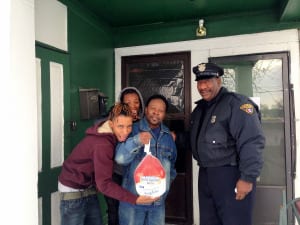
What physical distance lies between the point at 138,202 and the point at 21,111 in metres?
0.97

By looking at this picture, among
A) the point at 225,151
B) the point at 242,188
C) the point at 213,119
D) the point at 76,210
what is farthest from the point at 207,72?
the point at 76,210

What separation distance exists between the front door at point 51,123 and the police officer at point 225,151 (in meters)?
1.23

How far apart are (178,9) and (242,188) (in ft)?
6.68

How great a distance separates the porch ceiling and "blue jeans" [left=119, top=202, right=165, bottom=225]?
202 centimetres

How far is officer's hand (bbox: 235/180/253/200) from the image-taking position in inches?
88.1

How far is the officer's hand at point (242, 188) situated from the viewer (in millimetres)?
2238

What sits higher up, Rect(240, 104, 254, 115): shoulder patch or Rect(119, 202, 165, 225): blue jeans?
Rect(240, 104, 254, 115): shoulder patch

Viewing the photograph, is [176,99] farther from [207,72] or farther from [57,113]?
[57,113]

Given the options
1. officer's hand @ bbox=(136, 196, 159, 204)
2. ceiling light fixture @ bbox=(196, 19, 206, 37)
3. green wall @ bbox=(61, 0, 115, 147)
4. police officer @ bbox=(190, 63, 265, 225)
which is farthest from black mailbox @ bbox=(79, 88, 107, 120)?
ceiling light fixture @ bbox=(196, 19, 206, 37)

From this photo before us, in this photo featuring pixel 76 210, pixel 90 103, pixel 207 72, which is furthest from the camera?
pixel 90 103

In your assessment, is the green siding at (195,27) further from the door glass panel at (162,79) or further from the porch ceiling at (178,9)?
the door glass panel at (162,79)

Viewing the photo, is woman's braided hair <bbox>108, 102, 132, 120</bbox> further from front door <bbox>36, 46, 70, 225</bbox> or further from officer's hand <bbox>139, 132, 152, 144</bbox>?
front door <bbox>36, 46, 70, 225</bbox>

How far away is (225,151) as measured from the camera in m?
2.35

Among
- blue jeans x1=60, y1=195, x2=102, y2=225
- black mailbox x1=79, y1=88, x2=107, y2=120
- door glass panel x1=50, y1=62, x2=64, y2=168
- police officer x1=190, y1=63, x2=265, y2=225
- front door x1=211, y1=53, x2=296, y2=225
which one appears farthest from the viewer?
front door x1=211, y1=53, x2=296, y2=225
